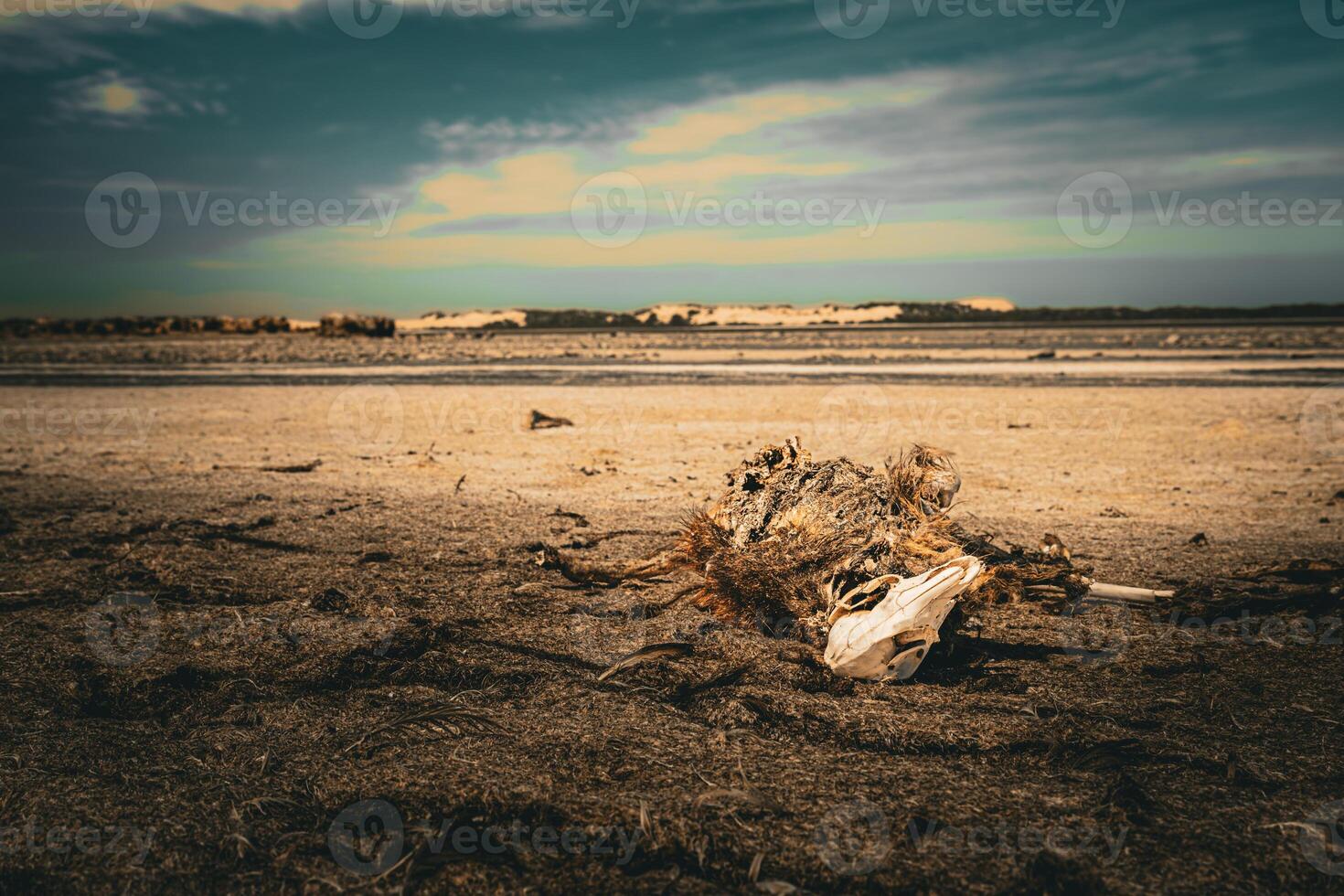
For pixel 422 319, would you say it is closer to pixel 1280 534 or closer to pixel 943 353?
pixel 943 353

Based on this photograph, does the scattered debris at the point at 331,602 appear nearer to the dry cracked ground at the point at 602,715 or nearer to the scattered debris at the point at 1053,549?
the dry cracked ground at the point at 602,715

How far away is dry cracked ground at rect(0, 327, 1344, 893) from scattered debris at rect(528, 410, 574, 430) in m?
5.50

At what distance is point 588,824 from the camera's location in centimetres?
293

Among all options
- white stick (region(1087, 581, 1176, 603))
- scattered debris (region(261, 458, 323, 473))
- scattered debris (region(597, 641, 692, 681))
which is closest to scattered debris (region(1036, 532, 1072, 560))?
white stick (region(1087, 581, 1176, 603))

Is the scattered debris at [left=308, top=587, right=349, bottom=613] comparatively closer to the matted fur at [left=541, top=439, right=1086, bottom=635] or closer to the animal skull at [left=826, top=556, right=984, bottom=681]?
the matted fur at [left=541, top=439, right=1086, bottom=635]

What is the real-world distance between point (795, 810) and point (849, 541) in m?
2.05

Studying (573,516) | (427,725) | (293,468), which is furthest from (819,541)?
(293,468)

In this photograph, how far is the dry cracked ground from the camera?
2.75m

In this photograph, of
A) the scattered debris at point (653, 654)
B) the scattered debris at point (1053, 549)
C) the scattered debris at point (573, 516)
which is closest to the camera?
the scattered debris at point (653, 654)

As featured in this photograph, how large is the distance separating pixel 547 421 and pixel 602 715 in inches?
439

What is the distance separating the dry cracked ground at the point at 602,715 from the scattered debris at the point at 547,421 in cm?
550

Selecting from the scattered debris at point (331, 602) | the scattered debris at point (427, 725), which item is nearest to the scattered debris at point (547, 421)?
the scattered debris at point (331, 602)

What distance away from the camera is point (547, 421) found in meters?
14.6

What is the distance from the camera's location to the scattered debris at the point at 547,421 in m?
14.2
